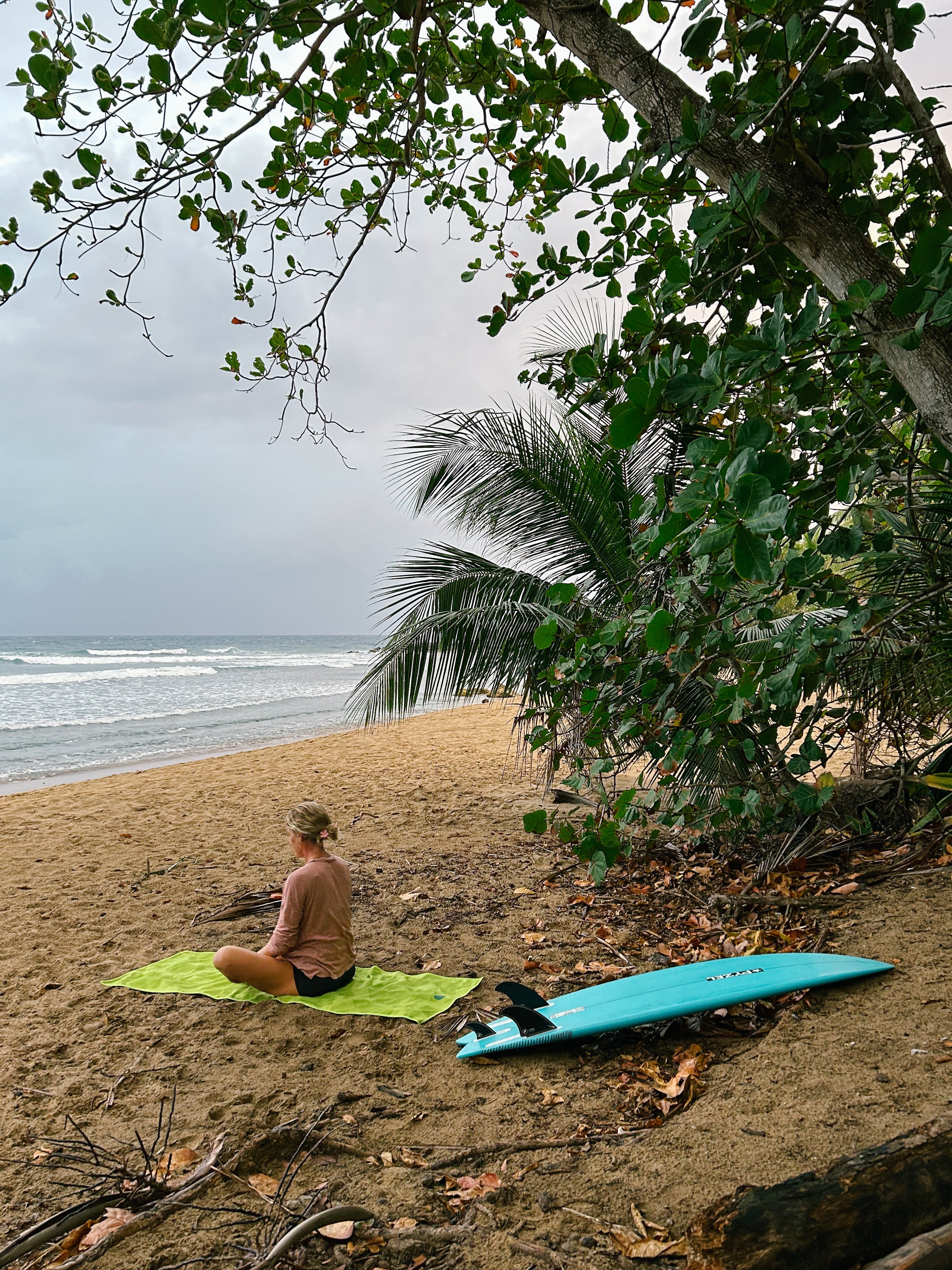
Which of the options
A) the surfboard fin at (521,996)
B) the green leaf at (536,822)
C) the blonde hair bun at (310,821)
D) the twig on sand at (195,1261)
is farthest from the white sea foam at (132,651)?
the twig on sand at (195,1261)

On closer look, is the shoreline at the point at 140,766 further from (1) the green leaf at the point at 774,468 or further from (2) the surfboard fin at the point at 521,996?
(1) the green leaf at the point at 774,468

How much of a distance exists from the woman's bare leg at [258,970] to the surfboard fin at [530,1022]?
137 centimetres

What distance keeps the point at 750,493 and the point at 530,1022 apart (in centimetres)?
265

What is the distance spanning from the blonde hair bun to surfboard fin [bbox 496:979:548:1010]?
1.22 meters

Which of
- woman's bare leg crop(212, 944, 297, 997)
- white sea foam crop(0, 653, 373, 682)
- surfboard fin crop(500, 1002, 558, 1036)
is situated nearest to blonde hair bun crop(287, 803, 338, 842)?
woman's bare leg crop(212, 944, 297, 997)

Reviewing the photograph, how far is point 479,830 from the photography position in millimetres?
7379

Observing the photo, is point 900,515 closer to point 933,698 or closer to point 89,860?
point 933,698

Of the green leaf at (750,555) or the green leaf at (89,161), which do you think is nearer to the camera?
the green leaf at (750,555)

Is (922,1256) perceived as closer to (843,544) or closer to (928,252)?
(843,544)

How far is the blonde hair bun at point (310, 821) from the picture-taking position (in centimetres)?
412

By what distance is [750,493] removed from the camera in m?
1.41

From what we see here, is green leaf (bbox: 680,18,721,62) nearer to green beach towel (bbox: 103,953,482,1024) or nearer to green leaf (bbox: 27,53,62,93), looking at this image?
green leaf (bbox: 27,53,62,93)

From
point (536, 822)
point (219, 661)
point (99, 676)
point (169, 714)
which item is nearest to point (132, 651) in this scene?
point (219, 661)

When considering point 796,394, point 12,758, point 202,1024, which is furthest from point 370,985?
point 12,758
